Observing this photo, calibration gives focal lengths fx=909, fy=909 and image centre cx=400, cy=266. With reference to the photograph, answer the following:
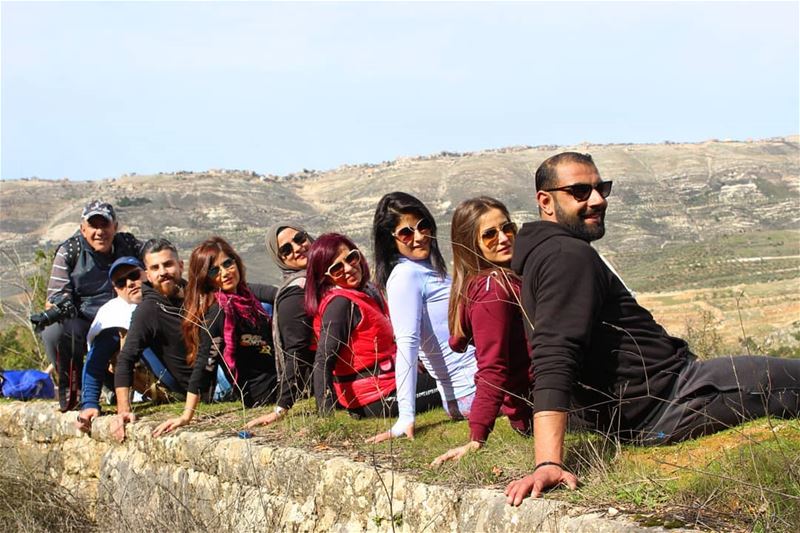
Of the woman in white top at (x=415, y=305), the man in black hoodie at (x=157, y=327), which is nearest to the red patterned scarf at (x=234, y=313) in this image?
the man in black hoodie at (x=157, y=327)

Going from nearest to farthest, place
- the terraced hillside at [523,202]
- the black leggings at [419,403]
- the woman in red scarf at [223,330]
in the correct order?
the black leggings at [419,403]
the woman in red scarf at [223,330]
the terraced hillside at [523,202]

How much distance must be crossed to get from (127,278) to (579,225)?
13.7 ft

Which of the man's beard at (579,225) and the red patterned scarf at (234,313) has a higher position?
the man's beard at (579,225)

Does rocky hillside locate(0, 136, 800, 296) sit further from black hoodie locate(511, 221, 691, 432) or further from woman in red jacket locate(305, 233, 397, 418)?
black hoodie locate(511, 221, 691, 432)

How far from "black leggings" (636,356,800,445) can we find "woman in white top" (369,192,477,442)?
1528mm

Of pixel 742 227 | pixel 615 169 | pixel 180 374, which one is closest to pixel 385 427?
pixel 180 374

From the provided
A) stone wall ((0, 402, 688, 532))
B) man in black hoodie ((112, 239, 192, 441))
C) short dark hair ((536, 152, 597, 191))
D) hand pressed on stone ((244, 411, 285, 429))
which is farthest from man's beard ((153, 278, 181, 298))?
short dark hair ((536, 152, 597, 191))

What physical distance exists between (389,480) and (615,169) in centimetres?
6465

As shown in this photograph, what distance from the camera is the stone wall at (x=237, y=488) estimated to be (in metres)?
3.36

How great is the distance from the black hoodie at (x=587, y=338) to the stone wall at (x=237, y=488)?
1.61ft

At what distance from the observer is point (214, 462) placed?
5219 millimetres

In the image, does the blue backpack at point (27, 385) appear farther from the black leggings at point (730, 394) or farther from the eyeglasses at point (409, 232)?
the black leggings at point (730, 394)

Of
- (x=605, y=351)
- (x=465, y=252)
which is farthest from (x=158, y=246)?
(x=605, y=351)

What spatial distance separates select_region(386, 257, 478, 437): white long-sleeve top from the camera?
472 cm
